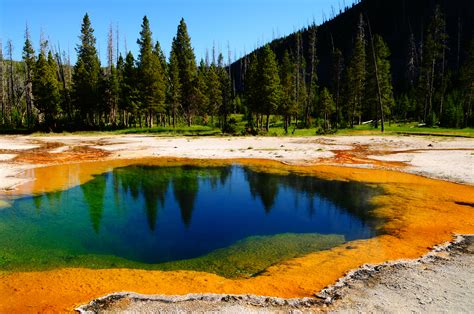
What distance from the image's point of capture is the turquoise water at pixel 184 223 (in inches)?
388

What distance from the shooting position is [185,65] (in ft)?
218

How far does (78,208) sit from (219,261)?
349 inches

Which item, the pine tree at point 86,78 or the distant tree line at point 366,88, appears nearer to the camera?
the distant tree line at point 366,88

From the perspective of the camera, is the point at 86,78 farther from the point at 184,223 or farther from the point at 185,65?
the point at 184,223

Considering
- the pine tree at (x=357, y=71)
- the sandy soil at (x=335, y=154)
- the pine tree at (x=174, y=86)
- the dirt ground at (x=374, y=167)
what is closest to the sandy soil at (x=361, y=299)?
the dirt ground at (x=374, y=167)

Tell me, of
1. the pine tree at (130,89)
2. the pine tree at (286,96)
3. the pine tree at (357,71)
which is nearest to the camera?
the pine tree at (286,96)

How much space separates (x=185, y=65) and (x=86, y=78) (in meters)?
18.0

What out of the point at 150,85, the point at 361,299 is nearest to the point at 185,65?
the point at 150,85

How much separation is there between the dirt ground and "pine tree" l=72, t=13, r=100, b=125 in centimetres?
3021

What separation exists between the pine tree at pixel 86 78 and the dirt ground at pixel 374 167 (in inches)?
1190

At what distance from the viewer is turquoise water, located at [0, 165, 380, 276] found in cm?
985

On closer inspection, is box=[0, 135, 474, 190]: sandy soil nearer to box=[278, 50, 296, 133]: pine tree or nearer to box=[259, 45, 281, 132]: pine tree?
box=[259, 45, 281, 132]: pine tree

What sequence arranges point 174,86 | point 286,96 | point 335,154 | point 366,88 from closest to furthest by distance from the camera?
point 335,154
point 286,96
point 366,88
point 174,86

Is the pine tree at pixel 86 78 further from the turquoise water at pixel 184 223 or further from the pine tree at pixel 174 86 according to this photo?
the turquoise water at pixel 184 223
